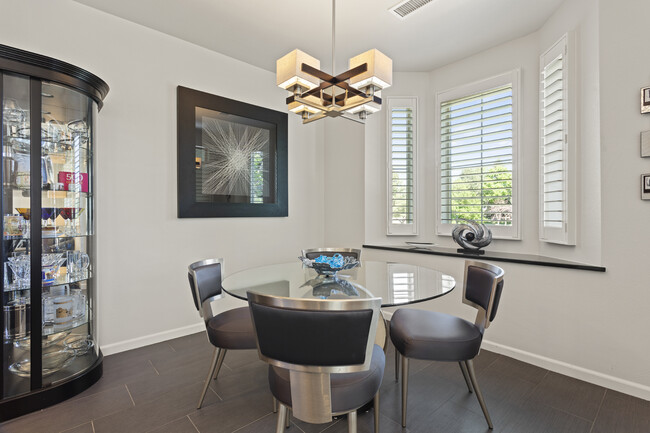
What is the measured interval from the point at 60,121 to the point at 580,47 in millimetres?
3814

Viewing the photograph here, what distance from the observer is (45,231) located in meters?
2.07

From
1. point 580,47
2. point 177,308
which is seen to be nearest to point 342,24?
point 580,47

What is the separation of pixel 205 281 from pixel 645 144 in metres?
2.96

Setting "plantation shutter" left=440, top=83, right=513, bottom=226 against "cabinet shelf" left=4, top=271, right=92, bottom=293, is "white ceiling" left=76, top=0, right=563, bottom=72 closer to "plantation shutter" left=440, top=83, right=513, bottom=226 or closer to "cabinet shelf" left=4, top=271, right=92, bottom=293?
"plantation shutter" left=440, top=83, right=513, bottom=226

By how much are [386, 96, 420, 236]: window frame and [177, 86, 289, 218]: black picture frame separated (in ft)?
4.03

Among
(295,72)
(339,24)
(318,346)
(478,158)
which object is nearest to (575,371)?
(478,158)

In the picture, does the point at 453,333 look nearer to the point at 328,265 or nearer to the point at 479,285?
the point at 479,285

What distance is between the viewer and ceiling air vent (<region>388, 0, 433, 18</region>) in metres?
2.47

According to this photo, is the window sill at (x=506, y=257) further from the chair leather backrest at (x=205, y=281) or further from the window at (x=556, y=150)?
the chair leather backrest at (x=205, y=281)

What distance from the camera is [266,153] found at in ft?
12.1

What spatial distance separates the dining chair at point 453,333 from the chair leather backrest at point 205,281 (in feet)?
4.03

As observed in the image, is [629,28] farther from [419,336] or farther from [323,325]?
[323,325]

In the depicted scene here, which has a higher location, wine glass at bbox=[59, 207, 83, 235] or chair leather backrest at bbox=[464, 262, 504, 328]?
wine glass at bbox=[59, 207, 83, 235]

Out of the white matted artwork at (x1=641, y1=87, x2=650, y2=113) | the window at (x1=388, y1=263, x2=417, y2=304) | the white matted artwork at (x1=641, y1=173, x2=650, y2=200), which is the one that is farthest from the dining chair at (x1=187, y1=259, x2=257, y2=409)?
the white matted artwork at (x1=641, y1=87, x2=650, y2=113)
